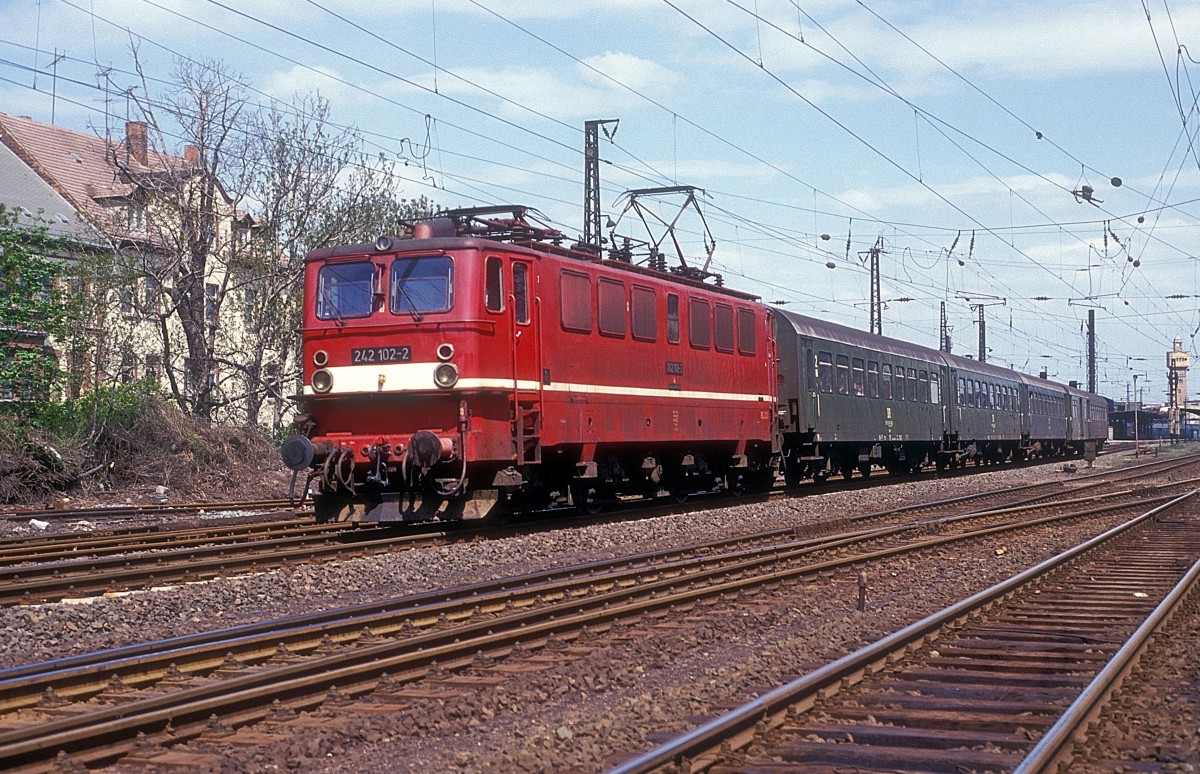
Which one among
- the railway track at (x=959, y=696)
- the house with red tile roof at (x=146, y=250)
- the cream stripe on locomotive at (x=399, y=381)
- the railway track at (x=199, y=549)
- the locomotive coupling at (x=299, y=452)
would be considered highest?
the house with red tile roof at (x=146, y=250)

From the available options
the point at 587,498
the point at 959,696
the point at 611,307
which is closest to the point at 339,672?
the point at 959,696

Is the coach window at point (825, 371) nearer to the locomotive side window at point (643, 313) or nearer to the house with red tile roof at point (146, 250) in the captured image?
the locomotive side window at point (643, 313)

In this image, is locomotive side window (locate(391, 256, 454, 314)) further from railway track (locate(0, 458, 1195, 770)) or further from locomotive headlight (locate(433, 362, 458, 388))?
railway track (locate(0, 458, 1195, 770))

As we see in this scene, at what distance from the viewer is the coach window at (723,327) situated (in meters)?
20.5

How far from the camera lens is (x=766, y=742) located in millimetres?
6109

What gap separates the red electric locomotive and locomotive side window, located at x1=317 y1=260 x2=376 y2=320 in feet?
0.06

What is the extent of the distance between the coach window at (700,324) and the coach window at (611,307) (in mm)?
2301

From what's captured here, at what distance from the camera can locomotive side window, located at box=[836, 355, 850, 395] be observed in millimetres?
26953

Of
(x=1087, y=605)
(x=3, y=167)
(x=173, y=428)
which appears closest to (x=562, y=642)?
(x=1087, y=605)

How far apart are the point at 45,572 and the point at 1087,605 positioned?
940 cm

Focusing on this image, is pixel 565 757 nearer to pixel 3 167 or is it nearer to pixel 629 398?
pixel 629 398

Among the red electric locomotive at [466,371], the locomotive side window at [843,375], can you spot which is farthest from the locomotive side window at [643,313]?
A: the locomotive side window at [843,375]

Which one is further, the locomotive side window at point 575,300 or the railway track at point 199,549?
the locomotive side window at point 575,300

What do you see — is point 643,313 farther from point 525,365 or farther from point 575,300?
point 525,365
